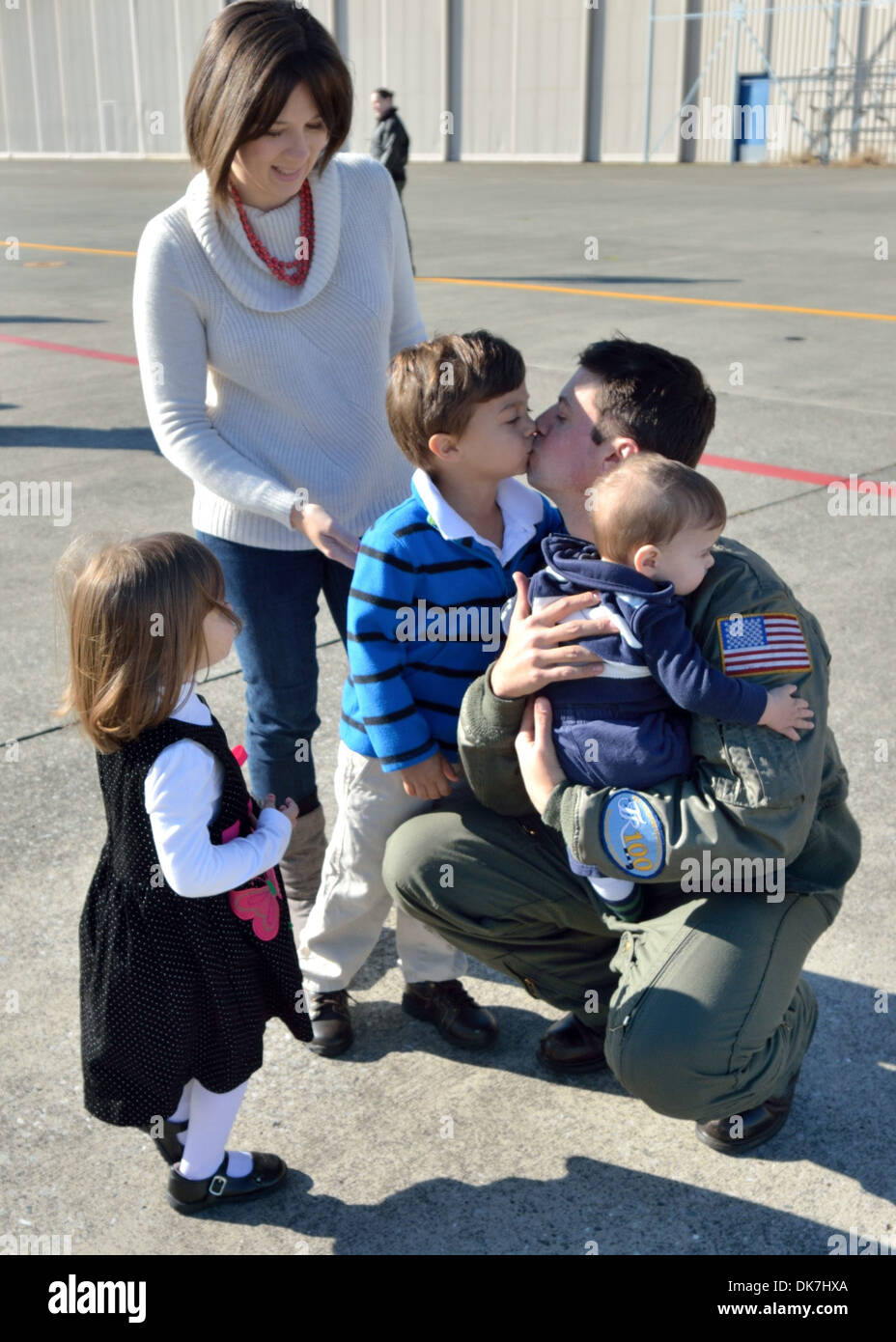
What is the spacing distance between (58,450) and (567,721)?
5.88 meters

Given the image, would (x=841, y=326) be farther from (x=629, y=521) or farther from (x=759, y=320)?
(x=629, y=521)

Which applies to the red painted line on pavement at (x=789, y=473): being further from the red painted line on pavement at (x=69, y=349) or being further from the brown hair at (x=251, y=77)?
the red painted line on pavement at (x=69, y=349)

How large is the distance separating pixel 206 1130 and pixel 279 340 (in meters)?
1.60

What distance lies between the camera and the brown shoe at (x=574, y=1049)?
2.70m

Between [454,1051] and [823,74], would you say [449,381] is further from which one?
[823,74]

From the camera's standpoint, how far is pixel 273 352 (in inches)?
110

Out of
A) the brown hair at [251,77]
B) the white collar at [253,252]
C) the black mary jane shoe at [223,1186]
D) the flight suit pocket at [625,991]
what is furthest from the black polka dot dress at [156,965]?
the brown hair at [251,77]

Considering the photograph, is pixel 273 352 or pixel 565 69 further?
pixel 565 69

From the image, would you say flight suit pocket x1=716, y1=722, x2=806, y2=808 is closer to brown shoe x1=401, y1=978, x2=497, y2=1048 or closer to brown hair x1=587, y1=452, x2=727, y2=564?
brown hair x1=587, y1=452, x2=727, y2=564

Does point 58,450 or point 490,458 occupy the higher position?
point 490,458

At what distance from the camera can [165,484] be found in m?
6.82

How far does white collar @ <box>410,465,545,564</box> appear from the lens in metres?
2.51

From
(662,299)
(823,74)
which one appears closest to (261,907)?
(662,299)
